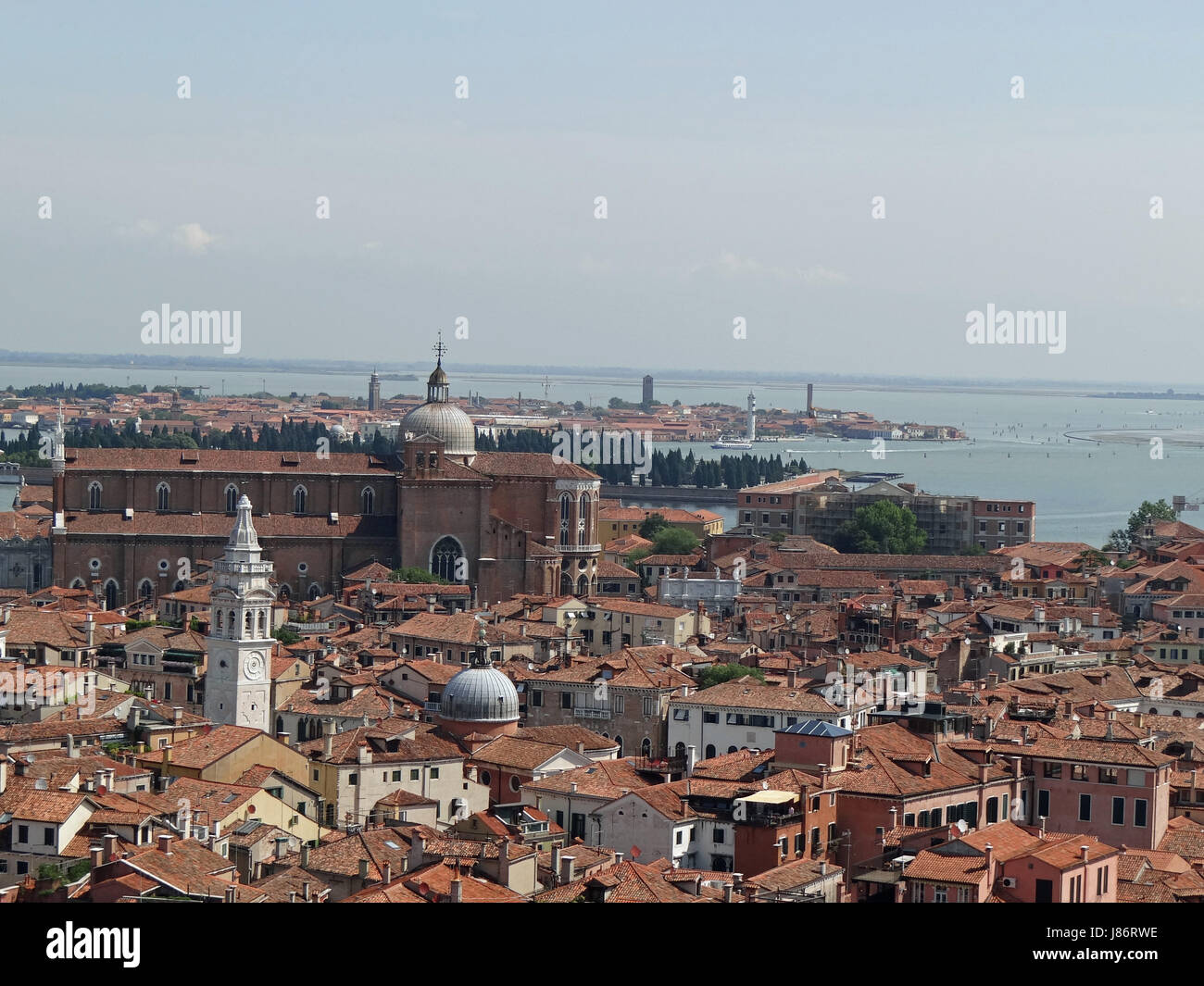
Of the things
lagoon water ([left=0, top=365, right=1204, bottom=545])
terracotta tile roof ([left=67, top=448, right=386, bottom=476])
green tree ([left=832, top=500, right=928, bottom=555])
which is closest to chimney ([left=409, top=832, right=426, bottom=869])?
terracotta tile roof ([left=67, top=448, right=386, bottom=476])

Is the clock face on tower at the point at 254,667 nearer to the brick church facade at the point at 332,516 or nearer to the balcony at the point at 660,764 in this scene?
the balcony at the point at 660,764

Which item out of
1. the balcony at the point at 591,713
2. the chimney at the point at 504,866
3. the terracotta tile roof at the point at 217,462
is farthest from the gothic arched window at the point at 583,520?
the chimney at the point at 504,866

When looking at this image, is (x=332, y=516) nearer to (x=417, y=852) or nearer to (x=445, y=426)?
(x=445, y=426)

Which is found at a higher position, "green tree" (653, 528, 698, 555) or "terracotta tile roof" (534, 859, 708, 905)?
"terracotta tile roof" (534, 859, 708, 905)

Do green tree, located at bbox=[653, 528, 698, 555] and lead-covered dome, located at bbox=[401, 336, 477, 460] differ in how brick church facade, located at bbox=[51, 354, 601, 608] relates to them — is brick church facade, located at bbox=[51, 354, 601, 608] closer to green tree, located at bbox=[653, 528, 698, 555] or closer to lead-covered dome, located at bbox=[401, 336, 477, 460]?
lead-covered dome, located at bbox=[401, 336, 477, 460]

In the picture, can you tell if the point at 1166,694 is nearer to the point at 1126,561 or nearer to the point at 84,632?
the point at 84,632
